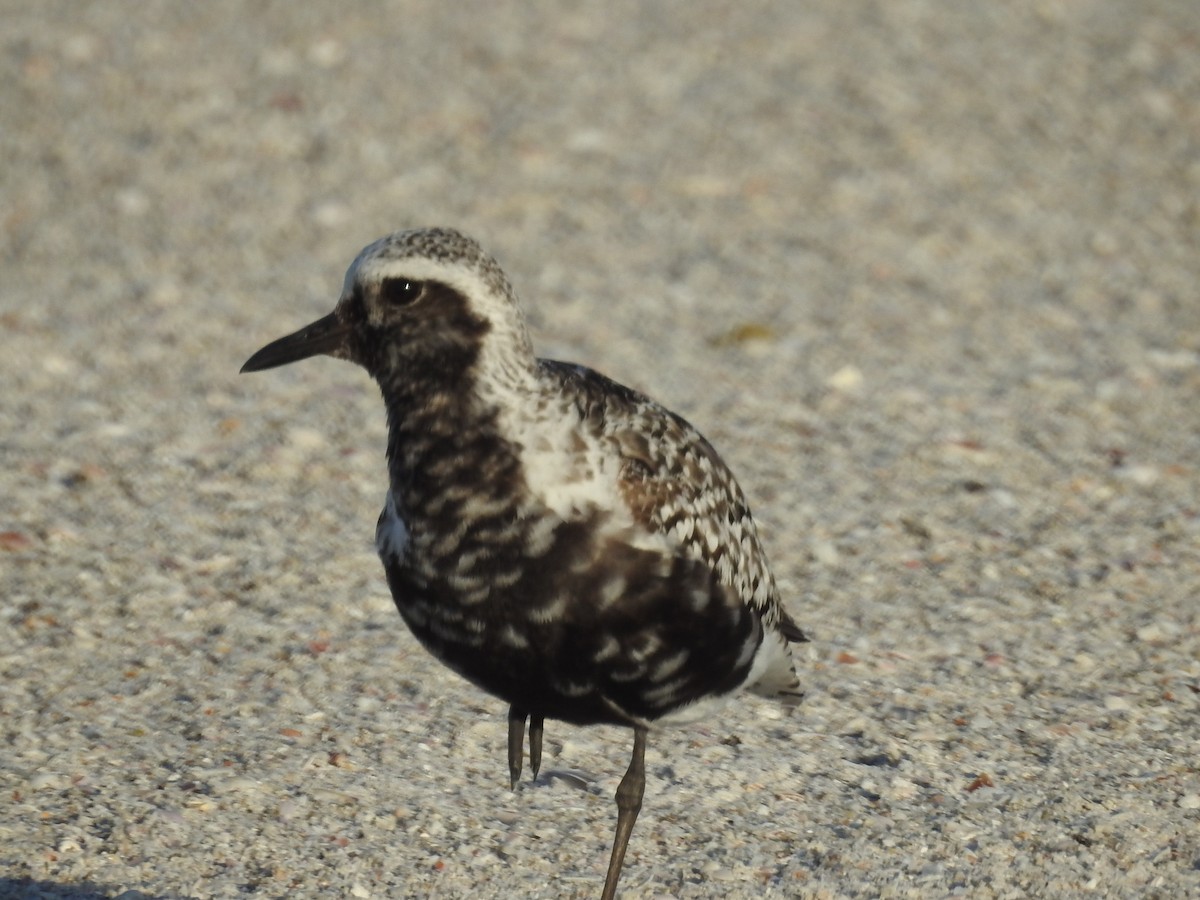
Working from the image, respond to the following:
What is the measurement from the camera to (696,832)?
6.01m

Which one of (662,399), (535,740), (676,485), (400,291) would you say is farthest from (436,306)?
(662,399)

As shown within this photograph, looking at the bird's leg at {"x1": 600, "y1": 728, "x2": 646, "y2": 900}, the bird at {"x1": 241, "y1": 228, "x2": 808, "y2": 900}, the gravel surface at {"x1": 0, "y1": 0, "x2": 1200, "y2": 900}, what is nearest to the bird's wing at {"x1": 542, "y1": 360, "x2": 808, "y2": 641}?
the bird at {"x1": 241, "y1": 228, "x2": 808, "y2": 900}

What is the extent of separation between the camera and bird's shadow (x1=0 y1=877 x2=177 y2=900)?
5305 mm

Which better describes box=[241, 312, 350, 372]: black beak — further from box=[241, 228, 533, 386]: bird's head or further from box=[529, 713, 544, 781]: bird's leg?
box=[529, 713, 544, 781]: bird's leg

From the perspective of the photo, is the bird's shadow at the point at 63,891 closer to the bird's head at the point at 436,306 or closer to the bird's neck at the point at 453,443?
the bird's neck at the point at 453,443

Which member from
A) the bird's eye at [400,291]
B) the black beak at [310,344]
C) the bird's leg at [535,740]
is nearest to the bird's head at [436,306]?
the bird's eye at [400,291]

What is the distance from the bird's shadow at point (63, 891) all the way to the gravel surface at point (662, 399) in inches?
0.7

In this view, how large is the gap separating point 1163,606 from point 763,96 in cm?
615

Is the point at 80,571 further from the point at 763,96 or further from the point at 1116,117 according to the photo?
the point at 1116,117

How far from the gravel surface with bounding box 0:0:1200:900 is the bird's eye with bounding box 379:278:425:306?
189 centimetres

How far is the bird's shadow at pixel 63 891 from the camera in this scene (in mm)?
5305

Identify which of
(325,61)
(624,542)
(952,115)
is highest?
(952,115)

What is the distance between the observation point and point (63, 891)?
5.34 metres

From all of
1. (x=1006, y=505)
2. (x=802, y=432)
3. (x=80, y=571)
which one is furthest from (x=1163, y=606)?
(x=80, y=571)
